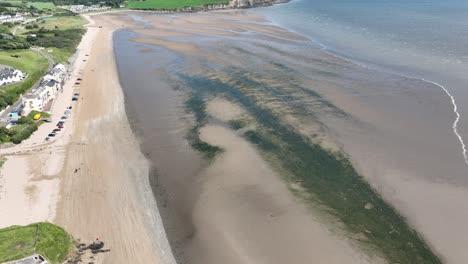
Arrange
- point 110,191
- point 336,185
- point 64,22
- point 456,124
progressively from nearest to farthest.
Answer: point 336,185 < point 110,191 < point 456,124 < point 64,22

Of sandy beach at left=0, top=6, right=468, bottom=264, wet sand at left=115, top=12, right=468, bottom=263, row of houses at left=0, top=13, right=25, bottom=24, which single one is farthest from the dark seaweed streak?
row of houses at left=0, top=13, right=25, bottom=24

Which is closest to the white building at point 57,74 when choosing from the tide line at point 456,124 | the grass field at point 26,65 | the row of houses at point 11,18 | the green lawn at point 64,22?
the grass field at point 26,65

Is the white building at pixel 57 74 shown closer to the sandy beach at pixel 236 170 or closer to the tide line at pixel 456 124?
the sandy beach at pixel 236 170

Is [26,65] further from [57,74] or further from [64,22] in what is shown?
[64,22]

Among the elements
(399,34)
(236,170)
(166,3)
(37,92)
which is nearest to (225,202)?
(236,170)

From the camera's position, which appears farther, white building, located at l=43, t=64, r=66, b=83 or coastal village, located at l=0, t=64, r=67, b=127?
white building, located at l=43, t=64, r=66, b=83

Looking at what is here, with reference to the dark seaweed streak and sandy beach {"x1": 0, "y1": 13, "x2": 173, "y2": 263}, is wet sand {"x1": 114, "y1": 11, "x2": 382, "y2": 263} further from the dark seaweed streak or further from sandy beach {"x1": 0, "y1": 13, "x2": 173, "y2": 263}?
sandy beach {"x1": 0, "y1": 13, "x2": 173, "y2": 263}
